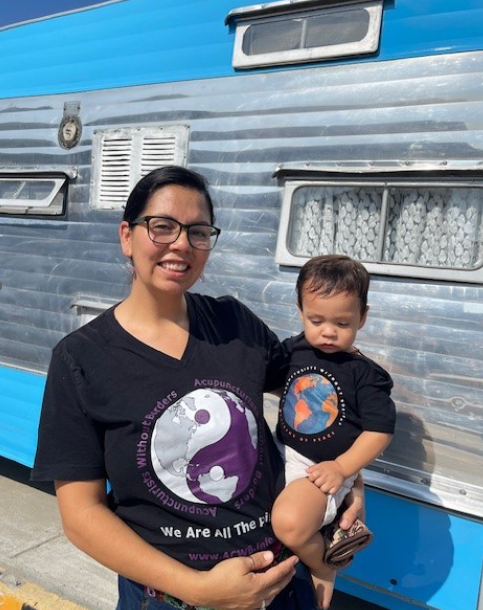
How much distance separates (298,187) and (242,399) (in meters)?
1.48

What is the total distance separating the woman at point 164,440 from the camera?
4.51 ft

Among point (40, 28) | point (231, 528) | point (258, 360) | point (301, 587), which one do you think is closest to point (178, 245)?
point (258, 360)

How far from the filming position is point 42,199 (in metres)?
3.69

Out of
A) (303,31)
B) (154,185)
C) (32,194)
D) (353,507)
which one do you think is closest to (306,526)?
(353,507)

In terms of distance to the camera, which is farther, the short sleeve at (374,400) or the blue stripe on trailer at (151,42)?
the blue stripe on trailer at (151,42)

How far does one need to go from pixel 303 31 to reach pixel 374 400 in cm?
177

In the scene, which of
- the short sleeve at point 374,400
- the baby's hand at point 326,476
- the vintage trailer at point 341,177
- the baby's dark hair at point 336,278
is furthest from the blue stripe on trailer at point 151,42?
the baby's hand at point 326,476

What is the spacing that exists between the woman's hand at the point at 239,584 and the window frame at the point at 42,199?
2.68m

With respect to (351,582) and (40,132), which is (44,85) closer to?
(40,132)

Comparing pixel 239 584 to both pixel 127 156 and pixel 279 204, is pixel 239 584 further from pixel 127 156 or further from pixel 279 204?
pixel 127 156

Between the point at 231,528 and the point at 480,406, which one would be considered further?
the point at 480,406

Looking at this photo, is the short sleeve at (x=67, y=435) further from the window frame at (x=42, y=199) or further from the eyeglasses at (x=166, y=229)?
the window frame at (x=42, y=199)

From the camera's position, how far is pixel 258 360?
164 cm

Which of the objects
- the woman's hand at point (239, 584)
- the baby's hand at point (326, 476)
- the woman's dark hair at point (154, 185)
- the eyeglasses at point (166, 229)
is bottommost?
the woman's hand at point (239, 584)
